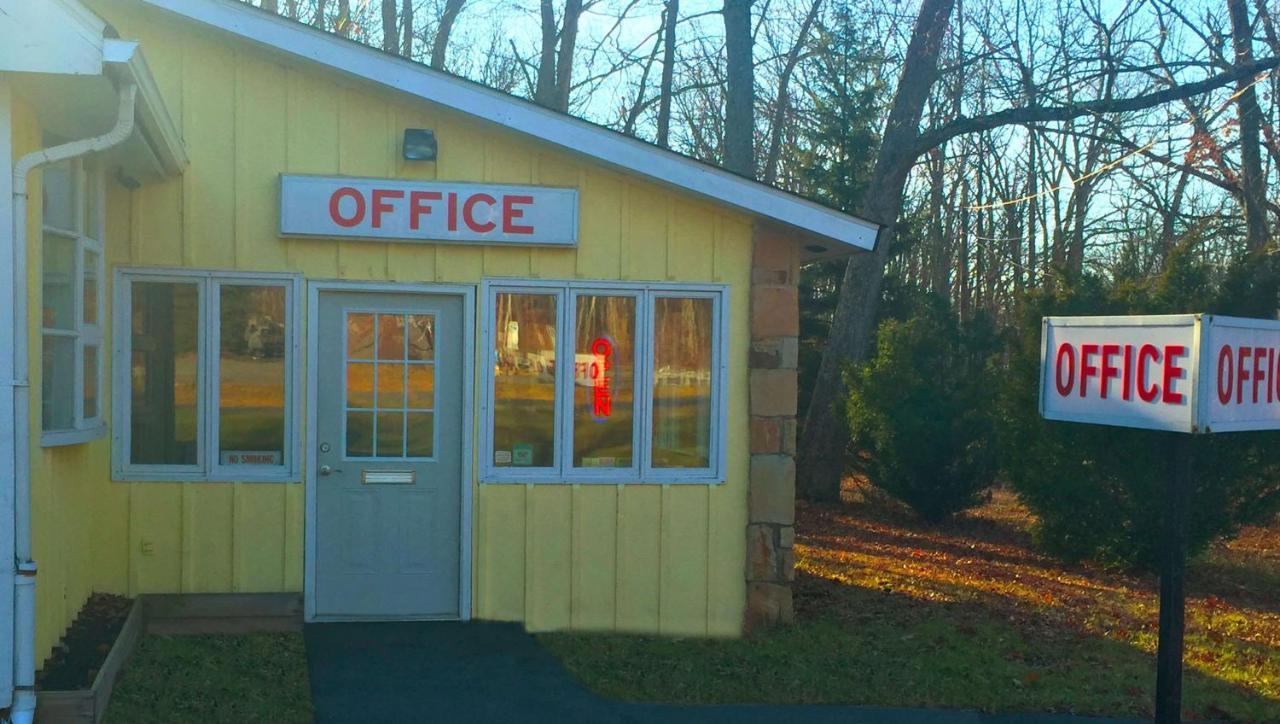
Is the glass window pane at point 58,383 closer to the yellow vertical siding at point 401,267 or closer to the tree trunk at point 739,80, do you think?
the yellow vertical siding at point 401,267

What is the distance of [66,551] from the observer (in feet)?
19.9

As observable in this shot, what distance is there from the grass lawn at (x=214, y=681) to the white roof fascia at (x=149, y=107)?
2.77m

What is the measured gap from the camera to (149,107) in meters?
5.59

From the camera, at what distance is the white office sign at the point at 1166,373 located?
4.19 m

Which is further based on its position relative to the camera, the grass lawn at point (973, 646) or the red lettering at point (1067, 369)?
the grass lawn at point (973, 646)

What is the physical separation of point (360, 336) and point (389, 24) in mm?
14819

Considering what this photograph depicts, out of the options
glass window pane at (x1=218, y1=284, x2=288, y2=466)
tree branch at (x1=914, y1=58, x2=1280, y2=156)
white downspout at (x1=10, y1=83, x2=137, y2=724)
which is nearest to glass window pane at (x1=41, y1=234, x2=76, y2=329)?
white downspout at (x1=10, y1=83, x2=137, y2=724)

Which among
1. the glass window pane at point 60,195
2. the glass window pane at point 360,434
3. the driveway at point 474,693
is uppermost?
the glass window pane at point 60,195

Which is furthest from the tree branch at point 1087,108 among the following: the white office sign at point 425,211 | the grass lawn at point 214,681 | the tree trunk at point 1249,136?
the grass lawn at point 214,681

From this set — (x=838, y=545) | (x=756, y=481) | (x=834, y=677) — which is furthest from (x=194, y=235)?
(x=838, y=545)

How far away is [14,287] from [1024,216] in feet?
86.7

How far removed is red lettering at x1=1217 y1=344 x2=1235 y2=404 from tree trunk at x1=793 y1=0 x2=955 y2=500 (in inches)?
410

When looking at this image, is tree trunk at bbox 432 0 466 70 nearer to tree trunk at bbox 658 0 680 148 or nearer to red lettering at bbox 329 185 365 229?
tree trunk at bbox 658 0 680 148

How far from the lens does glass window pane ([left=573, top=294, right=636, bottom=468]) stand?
7684mm
